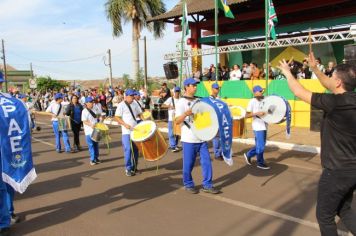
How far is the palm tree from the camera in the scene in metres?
29.3

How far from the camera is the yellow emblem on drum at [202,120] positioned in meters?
6.36

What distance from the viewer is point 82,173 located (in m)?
8.76

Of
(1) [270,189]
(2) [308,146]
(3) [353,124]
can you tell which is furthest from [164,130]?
(3) [353,124]

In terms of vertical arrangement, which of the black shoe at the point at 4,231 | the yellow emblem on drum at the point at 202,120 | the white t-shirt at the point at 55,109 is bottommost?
the black shoe at the point at 4,231

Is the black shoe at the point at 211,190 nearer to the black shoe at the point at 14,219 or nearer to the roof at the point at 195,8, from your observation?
the black shoe at the point at 14,219

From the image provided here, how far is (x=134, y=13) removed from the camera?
29359 mm

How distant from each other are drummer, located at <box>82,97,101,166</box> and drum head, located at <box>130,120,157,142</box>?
88.0 inches

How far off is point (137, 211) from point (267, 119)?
3705mm

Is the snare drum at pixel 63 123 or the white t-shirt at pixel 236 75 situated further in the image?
the white t-shirt at pixel 236 75

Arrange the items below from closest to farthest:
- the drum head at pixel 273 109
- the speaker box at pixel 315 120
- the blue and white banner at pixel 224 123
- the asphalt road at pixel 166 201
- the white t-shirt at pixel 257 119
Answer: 1. the asphalt road at pixel 166 201
2. the blue and white banner at pixel 224 123
3. the drum head at pixel 273 109
4. the white t-shirt at pixel 257 119
5. the speaker box at pixel 315 120

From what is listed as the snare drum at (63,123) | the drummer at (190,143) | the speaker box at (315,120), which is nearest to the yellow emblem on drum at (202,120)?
the drummer at (190,143)

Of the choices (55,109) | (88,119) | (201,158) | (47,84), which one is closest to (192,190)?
(201,158)

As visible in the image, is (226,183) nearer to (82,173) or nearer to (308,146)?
(82,173)

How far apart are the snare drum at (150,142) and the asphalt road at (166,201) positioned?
0.56 metres
